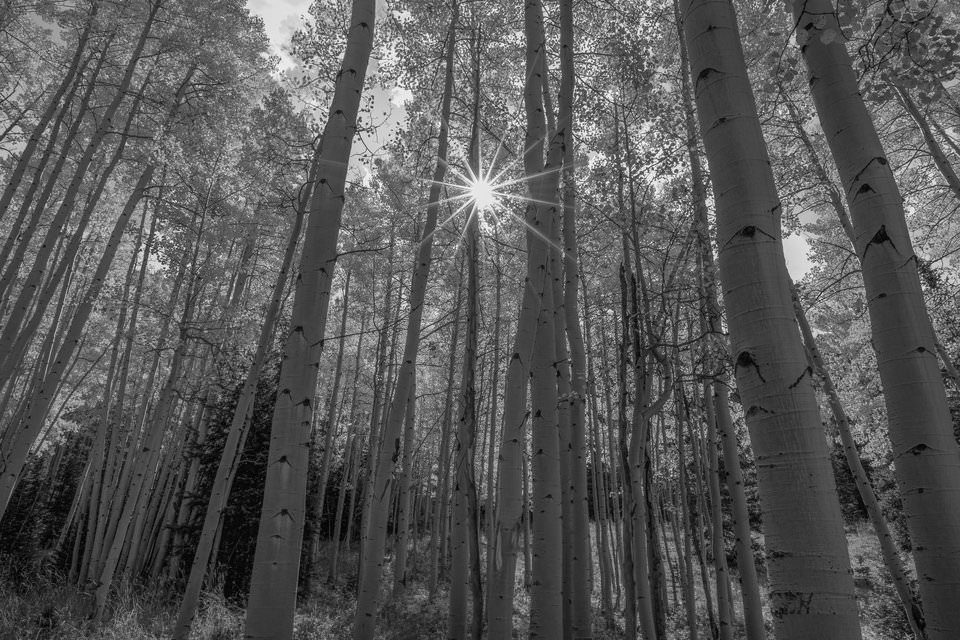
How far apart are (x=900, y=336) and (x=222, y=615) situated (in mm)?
9191

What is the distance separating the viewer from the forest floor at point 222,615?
612cm

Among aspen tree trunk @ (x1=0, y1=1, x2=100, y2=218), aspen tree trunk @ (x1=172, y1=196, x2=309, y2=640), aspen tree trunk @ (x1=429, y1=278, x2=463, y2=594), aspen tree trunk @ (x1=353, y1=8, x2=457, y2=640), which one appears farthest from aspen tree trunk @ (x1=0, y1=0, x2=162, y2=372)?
aspen tree trunk @ (x1=429, y1=278, x2=463, y2=594)

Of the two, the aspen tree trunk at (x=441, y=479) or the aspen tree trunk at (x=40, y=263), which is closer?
the aspen tree trunk at (x=40, y=263)

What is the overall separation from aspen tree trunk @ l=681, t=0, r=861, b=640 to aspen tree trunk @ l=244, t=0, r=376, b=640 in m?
1.90

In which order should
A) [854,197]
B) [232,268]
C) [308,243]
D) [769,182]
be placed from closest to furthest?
1. [769,182]
2. [854,197]
3. [308,243]
4. [232,268]

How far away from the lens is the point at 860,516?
22.5m

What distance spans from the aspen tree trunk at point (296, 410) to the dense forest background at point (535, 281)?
0.05 feet

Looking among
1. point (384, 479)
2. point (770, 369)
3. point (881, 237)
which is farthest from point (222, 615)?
point (881, 237)

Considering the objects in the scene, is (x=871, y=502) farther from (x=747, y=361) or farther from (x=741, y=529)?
(x=747, y=361)

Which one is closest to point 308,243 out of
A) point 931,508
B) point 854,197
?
point 854,197

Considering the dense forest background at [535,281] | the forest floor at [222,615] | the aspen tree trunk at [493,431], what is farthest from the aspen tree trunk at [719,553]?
the forest floor at [222,615]

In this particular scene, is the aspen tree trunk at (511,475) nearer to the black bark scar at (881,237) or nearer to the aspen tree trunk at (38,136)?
the black bark scar at (881,237)

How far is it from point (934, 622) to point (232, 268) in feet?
39.6

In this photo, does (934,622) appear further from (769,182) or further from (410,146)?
(410,146)
